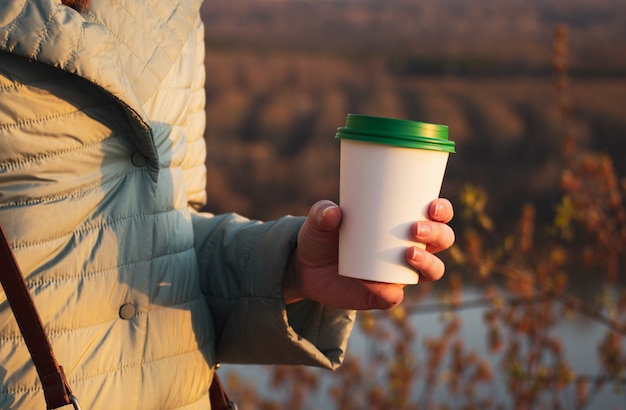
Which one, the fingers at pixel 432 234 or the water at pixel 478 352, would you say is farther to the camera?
the water at pixel 478 352

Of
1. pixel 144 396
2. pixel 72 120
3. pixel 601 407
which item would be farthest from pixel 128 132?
pixel 601 407

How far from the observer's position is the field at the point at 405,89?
22.8ft

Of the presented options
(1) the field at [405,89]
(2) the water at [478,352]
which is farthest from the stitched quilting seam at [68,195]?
(1) the field at [405,89]

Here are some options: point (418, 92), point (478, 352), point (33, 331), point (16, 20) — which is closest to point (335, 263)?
point (33, 331)

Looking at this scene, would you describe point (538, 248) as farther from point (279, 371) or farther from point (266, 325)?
point (266, 325)

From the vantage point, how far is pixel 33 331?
1.04 m

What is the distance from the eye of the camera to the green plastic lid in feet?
3.52

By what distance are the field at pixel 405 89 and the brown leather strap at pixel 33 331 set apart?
536 centimetres

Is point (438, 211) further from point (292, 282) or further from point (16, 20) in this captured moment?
point (16, 20)

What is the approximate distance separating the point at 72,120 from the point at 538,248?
16.2ft

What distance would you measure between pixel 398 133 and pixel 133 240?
405 millimetres

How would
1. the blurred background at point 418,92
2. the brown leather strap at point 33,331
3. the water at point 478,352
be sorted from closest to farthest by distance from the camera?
the brown leather strap at point 33,331
the water at point 478,352
the blurred background at point 418,92

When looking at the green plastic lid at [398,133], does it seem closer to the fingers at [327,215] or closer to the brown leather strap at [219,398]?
the fingers at [327,215]

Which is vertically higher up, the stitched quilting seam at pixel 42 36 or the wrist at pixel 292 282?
the stitched quilting seam at pixel 42 36
